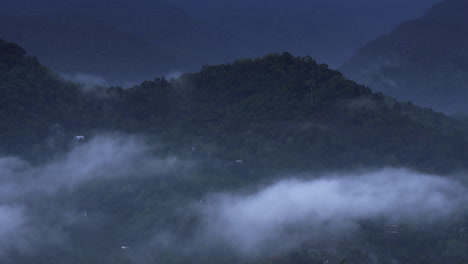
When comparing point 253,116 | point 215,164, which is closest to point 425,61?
point 253,116

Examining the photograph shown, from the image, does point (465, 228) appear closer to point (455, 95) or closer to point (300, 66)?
point (300, 66)

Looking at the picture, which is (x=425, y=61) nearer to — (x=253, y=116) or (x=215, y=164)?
(x=253, y=116)

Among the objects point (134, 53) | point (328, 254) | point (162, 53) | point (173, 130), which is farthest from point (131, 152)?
point (162, 53)

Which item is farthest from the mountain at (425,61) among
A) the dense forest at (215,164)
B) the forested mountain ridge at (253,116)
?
the dense forest at (215,164)

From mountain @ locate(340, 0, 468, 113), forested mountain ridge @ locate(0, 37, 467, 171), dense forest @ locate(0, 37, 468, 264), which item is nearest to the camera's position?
dense forest @ locate(0, 37, 468, 264)

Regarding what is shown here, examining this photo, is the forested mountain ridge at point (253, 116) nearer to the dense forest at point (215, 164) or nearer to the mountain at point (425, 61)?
the dense forest at point (215, 164)

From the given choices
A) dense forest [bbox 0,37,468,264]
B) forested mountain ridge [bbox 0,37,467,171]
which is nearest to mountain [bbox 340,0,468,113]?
forested mountain ridge [bbox 0,37,467,171]

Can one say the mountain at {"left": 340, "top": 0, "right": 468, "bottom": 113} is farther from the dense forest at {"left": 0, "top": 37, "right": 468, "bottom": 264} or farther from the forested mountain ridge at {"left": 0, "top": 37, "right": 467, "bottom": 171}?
the dense forest at {"left": 0, "top": 37, "right": 468, "bottom": 264}
